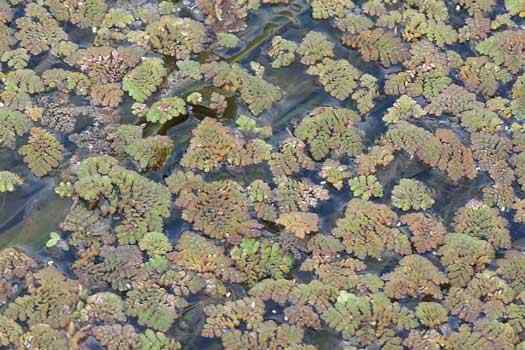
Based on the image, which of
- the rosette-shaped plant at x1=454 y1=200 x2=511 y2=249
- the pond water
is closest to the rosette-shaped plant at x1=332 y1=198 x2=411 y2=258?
the pond water

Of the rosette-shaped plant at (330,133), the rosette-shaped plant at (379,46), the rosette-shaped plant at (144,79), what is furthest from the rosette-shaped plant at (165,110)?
the rosette-shaped plant at (379,46)

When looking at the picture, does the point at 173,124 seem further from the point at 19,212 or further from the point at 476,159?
the point at 476,159

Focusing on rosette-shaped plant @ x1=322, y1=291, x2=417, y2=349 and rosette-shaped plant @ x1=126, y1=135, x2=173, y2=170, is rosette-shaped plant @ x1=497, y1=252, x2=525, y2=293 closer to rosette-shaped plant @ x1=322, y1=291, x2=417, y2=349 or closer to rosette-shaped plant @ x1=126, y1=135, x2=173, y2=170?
rosette-shaped plant @ x1=322, y1=291, x2=417, y2=349

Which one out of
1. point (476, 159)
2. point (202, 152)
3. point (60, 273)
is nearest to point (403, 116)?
point (476, 159)

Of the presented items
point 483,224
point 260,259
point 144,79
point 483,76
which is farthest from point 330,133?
point 144,79

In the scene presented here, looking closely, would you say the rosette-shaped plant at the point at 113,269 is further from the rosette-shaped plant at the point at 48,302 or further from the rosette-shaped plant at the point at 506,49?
the rosette-shaped plant at the point at 506,49

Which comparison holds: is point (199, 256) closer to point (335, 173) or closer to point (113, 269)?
point (113, 269)
